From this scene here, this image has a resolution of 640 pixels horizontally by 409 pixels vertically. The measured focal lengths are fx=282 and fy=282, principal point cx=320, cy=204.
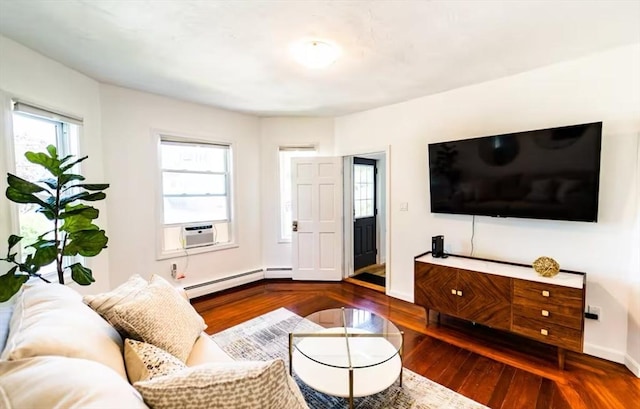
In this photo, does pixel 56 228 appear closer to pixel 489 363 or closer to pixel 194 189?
pixel 194 189

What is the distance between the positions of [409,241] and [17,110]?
12.4 ft

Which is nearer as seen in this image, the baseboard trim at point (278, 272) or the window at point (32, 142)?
the window at point (32, 142)

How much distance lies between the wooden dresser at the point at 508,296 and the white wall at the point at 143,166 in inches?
107

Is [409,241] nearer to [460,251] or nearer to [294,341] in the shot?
[460,251]

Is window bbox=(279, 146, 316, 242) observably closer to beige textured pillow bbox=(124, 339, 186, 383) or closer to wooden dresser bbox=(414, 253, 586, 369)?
wooden dresser bbox=(414, 253, 586, 369)

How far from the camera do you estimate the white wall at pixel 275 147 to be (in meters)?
4.27

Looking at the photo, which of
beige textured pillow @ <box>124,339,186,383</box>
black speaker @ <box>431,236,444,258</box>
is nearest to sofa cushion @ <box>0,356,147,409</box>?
beige textured pillow @ <box>124,339,186,383</box>

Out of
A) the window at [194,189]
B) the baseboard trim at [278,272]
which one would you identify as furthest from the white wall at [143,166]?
the baseboard trim at [278,272]

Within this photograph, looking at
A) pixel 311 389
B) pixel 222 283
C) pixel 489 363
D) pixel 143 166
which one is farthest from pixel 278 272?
pixel 489 363

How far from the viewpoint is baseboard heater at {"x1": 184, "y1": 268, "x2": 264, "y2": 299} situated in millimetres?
3619

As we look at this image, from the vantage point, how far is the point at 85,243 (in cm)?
176

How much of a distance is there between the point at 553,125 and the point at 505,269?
1.34m

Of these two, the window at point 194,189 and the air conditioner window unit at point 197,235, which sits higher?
the window at point 194,189

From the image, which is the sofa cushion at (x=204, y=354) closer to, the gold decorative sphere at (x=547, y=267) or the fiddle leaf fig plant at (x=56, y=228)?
the fiddle leaf fig plant at (x=56, y=228)
